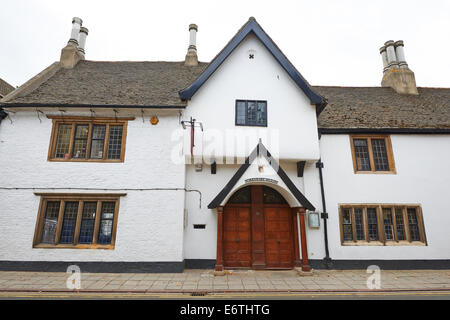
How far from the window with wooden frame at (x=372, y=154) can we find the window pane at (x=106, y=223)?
11252 millimetres

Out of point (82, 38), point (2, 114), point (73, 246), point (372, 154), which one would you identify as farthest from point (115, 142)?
point (372, 154)

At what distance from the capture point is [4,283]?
757 cm

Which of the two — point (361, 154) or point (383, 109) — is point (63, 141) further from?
point (383, 109)

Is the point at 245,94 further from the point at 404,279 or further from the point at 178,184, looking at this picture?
the point at 404,279

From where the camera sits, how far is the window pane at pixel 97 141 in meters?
10.3

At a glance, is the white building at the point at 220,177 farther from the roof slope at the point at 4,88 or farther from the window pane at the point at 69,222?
the roof slope at the point at 4,88

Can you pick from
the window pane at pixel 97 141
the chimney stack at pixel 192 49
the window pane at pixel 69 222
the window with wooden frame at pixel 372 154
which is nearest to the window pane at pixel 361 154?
the window with wooden frame at pixel 372 154

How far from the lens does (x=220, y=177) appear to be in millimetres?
10562

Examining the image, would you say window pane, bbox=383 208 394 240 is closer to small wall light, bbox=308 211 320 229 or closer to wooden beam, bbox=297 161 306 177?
small wall light, bbox=308 211 320 229

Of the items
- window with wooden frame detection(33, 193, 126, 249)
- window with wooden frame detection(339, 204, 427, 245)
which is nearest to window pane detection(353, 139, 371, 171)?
window with wooden frame detection(339, 204, 427, 245)

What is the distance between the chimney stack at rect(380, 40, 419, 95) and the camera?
49.8 ft

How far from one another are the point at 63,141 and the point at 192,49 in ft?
32.8

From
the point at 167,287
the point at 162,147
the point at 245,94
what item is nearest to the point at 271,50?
the point at 245,94

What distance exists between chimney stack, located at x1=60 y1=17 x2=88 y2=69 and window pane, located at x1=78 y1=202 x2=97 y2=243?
365 inches
